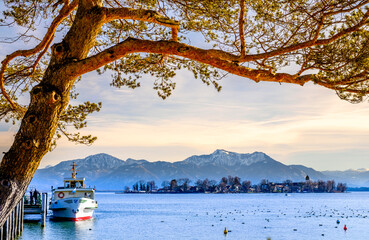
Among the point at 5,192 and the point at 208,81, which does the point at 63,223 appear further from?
the point at 5,192

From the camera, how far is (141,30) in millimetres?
9406

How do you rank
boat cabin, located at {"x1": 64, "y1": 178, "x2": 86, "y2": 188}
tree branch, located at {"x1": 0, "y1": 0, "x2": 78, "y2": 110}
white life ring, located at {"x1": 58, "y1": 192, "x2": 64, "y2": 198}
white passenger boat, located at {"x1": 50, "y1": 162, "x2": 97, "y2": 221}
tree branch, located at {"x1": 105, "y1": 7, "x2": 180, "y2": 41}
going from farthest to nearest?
boat cabin, located at {"x1": 64, "y1": 178, "x2": 86, "y2": 188} < white life ring, located at {"x1": 58, "y1": 192, "x2": 64, "y2": 198} < white passenger boat, located at {"x1": 50, "y1": 162, "x2": 97, "y2": 221} < tree branch, located at {"x1": 0, "y1": 0, "x2": 78, "y2": 110} < tree branch, located at {"x1": 105, "y1": 7, "x2": 180, "y2": 41}

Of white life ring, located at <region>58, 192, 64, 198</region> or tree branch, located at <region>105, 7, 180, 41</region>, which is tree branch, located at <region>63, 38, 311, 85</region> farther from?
white life ring, located at <region>58, 192, 64, 198</region>

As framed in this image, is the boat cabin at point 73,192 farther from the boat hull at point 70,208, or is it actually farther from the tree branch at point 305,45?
the tree branch at point 305,45

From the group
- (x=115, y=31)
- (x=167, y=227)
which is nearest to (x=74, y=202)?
(x=167, y=227)

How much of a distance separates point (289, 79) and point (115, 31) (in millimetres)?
4307

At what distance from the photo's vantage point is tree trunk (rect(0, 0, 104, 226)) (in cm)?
551

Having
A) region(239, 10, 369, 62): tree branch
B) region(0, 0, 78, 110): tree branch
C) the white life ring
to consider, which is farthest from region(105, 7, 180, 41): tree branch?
the white life ring

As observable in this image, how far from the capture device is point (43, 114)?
19.0ft

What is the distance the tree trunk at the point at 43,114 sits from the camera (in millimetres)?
5512

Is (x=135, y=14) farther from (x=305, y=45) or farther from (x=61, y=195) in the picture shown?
(x=61, y=195)

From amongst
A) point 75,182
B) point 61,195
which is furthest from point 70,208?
point 75,182

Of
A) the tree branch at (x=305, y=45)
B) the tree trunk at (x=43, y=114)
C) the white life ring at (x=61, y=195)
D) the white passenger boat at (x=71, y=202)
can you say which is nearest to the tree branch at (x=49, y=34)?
the tree trunk at (x=43, y=114)

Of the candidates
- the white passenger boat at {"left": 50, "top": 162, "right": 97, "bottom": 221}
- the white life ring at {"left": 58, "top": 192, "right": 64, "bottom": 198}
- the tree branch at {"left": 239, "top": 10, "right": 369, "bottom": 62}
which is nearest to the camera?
the tree branch at {"left": 239, "top": 10, "right": 369, "bottom": 62}
